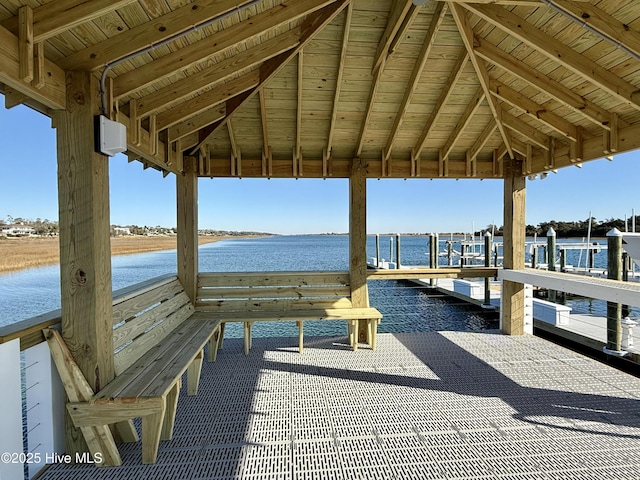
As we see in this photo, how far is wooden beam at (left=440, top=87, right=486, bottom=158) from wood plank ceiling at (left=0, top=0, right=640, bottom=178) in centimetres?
2

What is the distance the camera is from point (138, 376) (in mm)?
2375

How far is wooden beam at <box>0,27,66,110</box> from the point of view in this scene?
1.56 m

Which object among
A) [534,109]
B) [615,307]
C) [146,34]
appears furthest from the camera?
[615,307]

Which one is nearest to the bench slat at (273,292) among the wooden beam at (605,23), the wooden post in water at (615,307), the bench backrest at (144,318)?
the bench backrest at (144,318)

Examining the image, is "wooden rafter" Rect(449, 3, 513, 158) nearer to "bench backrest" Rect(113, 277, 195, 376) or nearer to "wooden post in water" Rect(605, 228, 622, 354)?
"wooden post in water" Rect(605, 228, 622, 354)

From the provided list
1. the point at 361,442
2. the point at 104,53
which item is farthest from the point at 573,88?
the point at 104,53

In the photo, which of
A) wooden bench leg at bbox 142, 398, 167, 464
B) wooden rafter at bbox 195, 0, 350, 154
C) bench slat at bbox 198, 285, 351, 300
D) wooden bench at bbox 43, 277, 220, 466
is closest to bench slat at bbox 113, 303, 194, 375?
wooden bench at bbox 43, 277, 220, 466

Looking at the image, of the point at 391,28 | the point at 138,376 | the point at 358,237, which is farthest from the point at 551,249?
the point at 138,376

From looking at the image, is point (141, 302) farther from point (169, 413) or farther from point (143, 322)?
point (169, 413)

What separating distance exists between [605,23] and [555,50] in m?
0.40

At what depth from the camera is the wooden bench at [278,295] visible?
4.39m

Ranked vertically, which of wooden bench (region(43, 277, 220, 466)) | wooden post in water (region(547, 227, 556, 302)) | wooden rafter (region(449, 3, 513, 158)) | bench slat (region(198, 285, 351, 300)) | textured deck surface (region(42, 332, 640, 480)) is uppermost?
wooden rafter (region(449, 3, 513, 158))

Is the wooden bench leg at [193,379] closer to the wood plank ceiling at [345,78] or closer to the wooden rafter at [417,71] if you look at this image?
the wood plank ceiling at [345,78]

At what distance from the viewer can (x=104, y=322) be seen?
223cm
